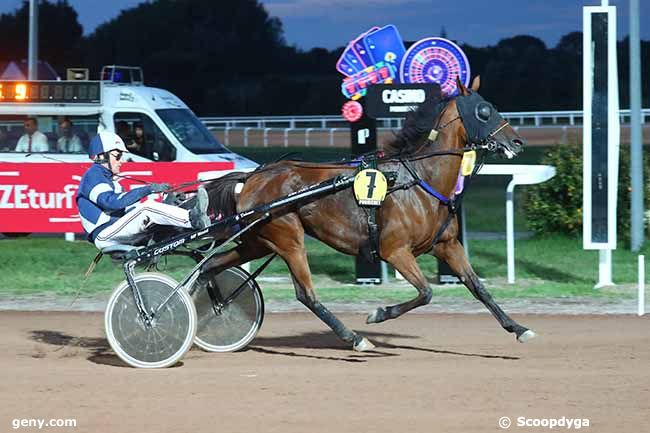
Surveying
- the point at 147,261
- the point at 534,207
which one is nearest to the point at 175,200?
the point at 147,261

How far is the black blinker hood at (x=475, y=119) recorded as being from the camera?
8.44 meters

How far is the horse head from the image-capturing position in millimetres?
8391

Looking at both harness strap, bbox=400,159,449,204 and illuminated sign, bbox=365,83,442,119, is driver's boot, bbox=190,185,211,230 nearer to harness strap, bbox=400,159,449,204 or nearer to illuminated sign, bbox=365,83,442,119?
harness strap, bbox=400,159,449,204

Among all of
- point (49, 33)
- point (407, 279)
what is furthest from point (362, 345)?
point (49, 33)

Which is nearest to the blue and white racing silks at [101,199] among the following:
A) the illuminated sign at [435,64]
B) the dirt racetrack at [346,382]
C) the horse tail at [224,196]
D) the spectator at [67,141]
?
the horse tail at [224,196]

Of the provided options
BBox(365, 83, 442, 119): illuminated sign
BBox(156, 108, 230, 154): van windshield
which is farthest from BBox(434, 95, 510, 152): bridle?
BBox(156, 108, 230, 154): van windshield

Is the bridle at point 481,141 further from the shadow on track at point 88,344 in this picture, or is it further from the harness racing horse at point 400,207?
the shadow on track at point 88,344

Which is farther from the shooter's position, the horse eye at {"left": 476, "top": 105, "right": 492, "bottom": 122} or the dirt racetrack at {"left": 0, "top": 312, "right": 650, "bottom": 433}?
the horse eye at {"left": 476, "top": 105, "right": 492, "bottom": 122}

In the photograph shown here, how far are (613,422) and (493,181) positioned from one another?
22.4 meters

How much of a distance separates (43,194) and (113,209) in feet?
18.3

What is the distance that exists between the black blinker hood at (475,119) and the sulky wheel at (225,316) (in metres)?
1.93

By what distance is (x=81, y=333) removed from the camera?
32.0 feet

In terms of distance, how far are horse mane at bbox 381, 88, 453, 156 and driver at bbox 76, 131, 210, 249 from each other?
1480mm

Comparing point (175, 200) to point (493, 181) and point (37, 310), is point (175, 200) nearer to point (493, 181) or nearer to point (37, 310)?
point (37, 310)
